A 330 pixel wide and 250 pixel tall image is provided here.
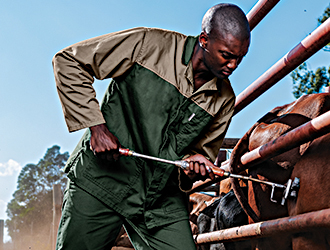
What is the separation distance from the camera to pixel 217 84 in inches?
90.3

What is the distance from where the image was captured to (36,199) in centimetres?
4634

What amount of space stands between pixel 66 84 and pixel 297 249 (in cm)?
128

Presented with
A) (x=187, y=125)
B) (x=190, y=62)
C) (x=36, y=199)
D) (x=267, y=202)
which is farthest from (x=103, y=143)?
(x=36, y=199)

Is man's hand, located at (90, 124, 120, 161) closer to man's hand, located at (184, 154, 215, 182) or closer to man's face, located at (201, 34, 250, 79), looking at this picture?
man's hand, located at (184, 154, 215, 182)

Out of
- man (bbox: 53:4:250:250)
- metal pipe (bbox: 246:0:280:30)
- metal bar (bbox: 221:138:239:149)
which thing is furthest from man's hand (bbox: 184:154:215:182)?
metal bar (bbox: 221:138:239:149)

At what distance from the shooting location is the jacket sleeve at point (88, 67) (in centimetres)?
198

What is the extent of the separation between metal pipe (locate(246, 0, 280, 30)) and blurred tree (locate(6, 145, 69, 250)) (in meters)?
37.1

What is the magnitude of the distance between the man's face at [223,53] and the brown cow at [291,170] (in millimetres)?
398

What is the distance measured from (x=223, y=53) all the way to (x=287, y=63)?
1.14 feet

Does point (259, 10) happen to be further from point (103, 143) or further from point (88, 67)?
point (103, 143)

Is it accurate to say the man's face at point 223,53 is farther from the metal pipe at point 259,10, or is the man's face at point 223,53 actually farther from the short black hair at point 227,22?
the metal pipe at point 259,10

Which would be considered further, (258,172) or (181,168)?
(258,172)

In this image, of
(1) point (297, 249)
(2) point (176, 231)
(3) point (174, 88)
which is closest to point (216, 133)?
(3) point (174, 88)

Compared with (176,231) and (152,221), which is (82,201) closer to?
(152,221)
